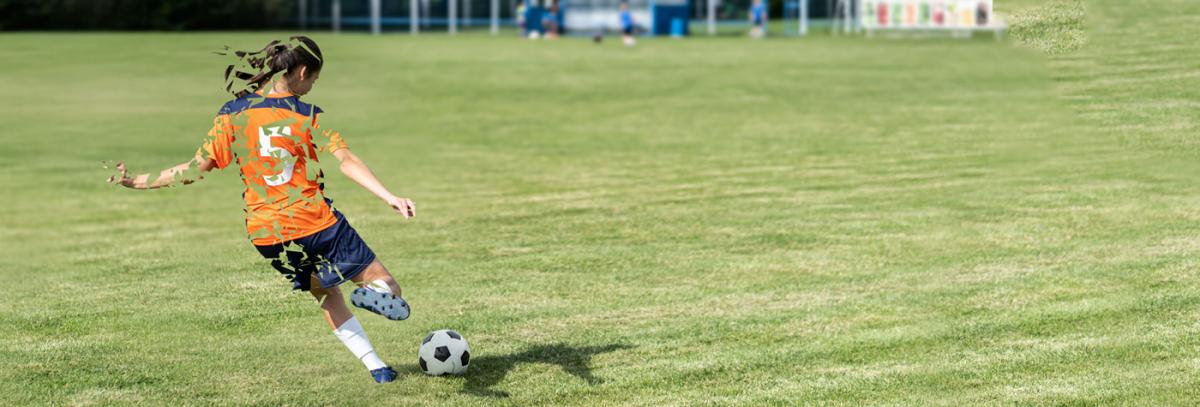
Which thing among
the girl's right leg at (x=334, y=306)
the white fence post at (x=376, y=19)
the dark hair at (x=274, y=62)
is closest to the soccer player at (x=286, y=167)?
the dark hair at (x=274, y=62)

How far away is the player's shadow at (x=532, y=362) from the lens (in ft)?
24.2

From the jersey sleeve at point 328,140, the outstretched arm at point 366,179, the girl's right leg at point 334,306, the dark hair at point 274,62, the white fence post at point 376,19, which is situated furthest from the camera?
the white fence post at point 376,19

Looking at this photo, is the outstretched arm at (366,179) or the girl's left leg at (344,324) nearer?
the outstretched arm at (366,179)

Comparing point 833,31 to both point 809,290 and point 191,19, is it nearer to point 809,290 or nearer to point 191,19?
point 191,19

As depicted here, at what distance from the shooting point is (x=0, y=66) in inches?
1257

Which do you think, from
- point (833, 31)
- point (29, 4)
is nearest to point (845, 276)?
point (833, 31)

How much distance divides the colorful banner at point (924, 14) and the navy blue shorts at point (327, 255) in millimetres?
35342

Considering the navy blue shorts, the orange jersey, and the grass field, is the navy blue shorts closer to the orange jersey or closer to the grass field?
the orange jersey

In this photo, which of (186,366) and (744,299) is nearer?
(186,366)

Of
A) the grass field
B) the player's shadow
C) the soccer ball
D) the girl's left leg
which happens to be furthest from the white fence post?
the girl's left leg

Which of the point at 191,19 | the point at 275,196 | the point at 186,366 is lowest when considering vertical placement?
the point at 186,366

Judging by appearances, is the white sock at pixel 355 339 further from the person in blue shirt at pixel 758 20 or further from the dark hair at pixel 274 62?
the person in blue shirt at pixel 758 20

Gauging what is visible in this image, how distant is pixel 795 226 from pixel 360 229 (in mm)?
4377

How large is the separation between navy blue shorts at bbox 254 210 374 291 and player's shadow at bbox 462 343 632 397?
993 millimetres
